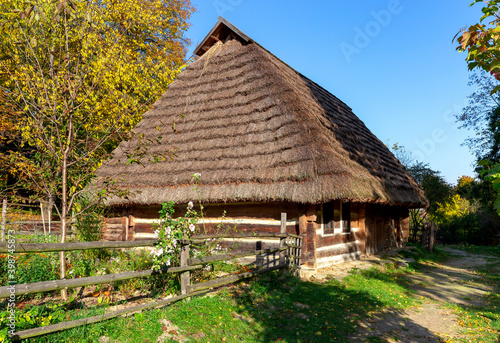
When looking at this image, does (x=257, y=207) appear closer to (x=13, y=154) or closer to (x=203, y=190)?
(x=203, y=190)

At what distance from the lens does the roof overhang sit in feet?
40.0

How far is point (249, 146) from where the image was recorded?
358 inches

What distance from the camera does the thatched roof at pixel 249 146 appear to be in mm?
7957

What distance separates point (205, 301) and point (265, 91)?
6.71 m

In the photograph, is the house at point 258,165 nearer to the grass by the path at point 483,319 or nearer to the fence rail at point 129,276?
the fence rail at point 129,276

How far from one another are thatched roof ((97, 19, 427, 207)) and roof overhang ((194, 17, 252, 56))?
84 mm

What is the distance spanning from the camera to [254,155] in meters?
8.80

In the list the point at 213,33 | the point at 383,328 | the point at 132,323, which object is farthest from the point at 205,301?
the point at 213,33

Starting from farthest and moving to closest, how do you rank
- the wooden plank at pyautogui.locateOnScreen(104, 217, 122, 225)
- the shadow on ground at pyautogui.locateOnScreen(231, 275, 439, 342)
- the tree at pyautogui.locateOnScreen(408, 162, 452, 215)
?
the tree at pyautogui.locateOnScreen(408, 162, 452, 215)
the wooden plank at pyautogui.locateOnScreen(104, 217, 122, 225)
the shadow on ground at pyautogui.locateOnScreen(231, 275, 439, 342)

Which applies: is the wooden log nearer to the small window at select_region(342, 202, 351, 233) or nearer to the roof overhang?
the small window at select_region(342, 202, 351, 233)

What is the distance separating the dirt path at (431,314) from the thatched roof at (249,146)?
8.28ft

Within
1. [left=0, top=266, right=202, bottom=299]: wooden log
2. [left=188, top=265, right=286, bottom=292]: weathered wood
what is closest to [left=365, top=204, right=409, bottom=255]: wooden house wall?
[left=188, top=265, right=286, bottom=292]: weathered wood

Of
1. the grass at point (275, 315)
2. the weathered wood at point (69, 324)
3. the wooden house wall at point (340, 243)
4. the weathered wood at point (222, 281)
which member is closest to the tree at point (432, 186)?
the wooden house wall at point (340, 243)

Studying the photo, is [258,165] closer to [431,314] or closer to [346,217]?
[346,217]
